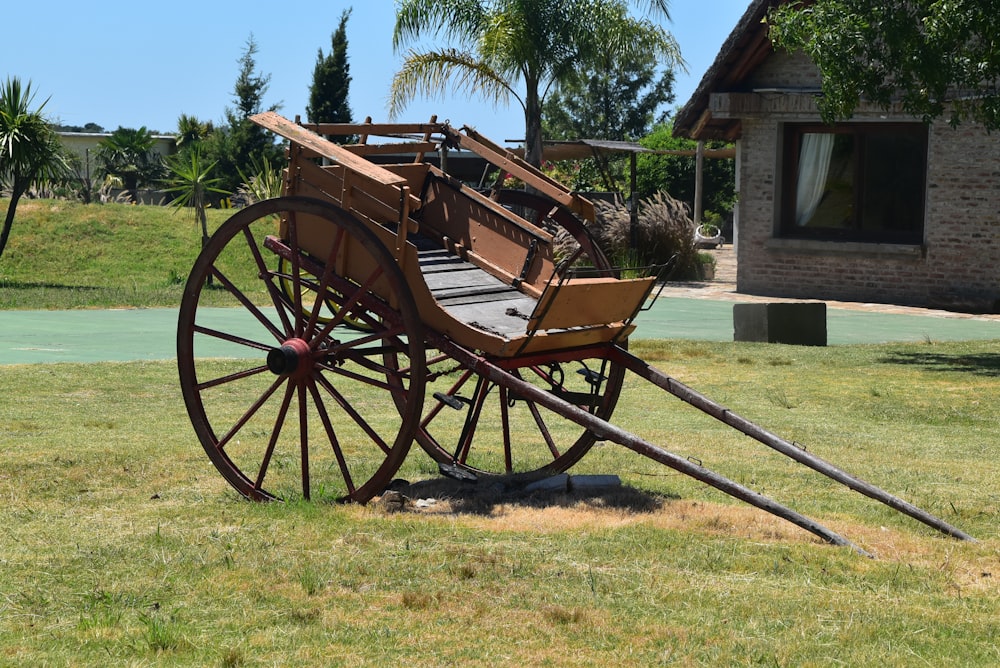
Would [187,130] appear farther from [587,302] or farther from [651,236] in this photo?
[587,302]

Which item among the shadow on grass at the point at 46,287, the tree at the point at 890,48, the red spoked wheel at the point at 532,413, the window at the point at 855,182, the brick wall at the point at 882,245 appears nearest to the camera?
the red spoked wheel at the point at 532,413

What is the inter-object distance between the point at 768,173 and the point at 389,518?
17325mm

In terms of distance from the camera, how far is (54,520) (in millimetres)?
6523

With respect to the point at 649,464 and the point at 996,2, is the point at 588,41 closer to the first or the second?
the point at 996,2

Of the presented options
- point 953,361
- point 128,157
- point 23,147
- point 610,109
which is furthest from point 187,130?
point 953,361

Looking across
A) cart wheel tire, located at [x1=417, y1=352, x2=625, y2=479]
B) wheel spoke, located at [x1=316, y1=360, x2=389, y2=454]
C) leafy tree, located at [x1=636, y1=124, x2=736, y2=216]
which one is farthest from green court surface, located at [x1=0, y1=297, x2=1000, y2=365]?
leafy tree, located at [x1=636, y1=124, x2=736, y2=216]

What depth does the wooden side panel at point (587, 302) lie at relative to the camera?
6.36 m

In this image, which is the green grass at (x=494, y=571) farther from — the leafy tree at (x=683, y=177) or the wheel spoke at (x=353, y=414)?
the leafy tree at (x=683, y=177)

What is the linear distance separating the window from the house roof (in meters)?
1.27

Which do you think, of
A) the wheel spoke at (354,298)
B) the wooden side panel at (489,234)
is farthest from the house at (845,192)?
the wheel spoke at (354,298)

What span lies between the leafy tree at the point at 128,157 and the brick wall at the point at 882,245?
32.8m

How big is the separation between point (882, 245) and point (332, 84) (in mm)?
33487

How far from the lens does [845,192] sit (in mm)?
22344

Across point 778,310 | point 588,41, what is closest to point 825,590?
point 778,310
